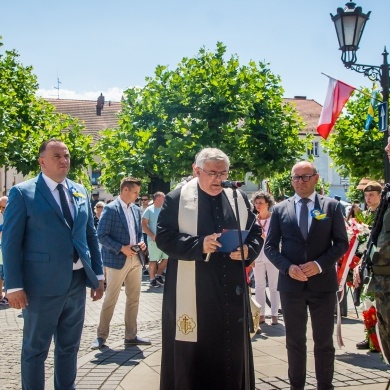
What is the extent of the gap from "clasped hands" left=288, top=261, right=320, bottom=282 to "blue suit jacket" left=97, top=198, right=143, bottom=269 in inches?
116

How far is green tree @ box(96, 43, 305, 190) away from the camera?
20703 millimetres

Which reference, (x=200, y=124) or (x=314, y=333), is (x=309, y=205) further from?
(x=200, y=124)

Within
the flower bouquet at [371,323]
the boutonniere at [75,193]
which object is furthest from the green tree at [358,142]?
the boutonniere at [75,193]

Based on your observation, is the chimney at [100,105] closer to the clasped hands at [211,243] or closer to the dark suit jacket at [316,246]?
the dark suit jacket at [316,246]

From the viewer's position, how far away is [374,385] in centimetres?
570

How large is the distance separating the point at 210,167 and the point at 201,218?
41cm

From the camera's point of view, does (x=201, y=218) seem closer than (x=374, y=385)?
Yes

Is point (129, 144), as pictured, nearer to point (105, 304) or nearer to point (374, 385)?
point (105, 304)

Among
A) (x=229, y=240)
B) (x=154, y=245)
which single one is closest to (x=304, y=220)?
(x=229, y=240)

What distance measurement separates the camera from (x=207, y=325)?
4.63 meters

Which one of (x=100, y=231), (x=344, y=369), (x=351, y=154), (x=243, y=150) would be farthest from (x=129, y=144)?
(x=344, y=369)

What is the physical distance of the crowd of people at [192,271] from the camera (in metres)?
4.61

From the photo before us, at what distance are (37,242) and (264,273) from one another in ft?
17.4

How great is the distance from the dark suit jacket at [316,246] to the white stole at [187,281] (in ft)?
3.40
